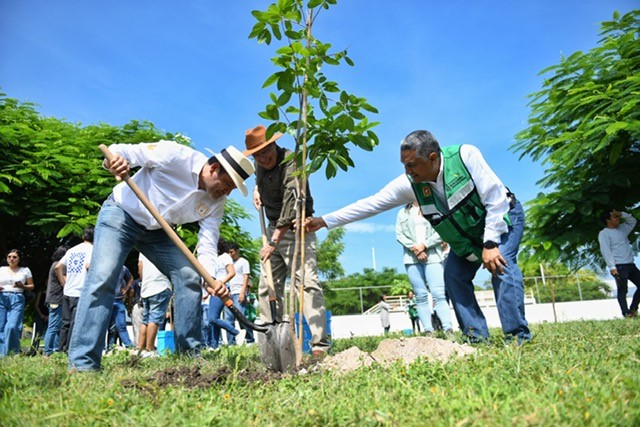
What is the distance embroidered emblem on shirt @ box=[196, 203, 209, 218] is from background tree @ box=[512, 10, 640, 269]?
6.44 m

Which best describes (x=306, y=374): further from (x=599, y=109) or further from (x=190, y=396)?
(x=599, y=109)

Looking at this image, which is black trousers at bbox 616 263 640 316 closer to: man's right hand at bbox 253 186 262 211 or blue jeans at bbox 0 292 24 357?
man's right hand at bbox 253 186 262 211

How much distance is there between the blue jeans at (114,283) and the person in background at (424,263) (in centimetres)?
342

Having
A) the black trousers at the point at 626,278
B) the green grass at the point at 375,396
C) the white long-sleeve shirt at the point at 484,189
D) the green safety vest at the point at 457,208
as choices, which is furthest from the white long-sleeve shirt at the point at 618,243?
the green grass at the point at 375,396

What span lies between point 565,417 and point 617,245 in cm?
865

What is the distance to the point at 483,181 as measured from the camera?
3.84 metres

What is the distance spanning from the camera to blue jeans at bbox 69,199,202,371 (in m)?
3.85

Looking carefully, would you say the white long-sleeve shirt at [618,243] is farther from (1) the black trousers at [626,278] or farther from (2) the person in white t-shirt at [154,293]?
(2) the person in white t-shirt at [154,293]

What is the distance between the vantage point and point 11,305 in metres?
8.39

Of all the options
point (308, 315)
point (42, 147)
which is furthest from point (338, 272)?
point (308, 315)

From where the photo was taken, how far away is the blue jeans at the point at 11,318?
8.22 metres

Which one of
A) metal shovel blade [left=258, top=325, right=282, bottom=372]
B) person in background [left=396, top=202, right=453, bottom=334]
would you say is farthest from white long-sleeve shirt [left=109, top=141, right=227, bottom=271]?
person in background [left=396, top=202, right=453, bottom=334]

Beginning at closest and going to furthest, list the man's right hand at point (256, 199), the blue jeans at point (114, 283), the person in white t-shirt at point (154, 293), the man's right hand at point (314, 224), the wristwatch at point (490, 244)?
the wristwatch at point (490, 244)
the blue jeans at point (114, 283)
the man's right hand at point (314, 224)
the man's right hand at point (256, 199)
the person in white t-shirt at point (154, 293)

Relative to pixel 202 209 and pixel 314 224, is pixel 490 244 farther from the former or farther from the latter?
pixel 202 209
